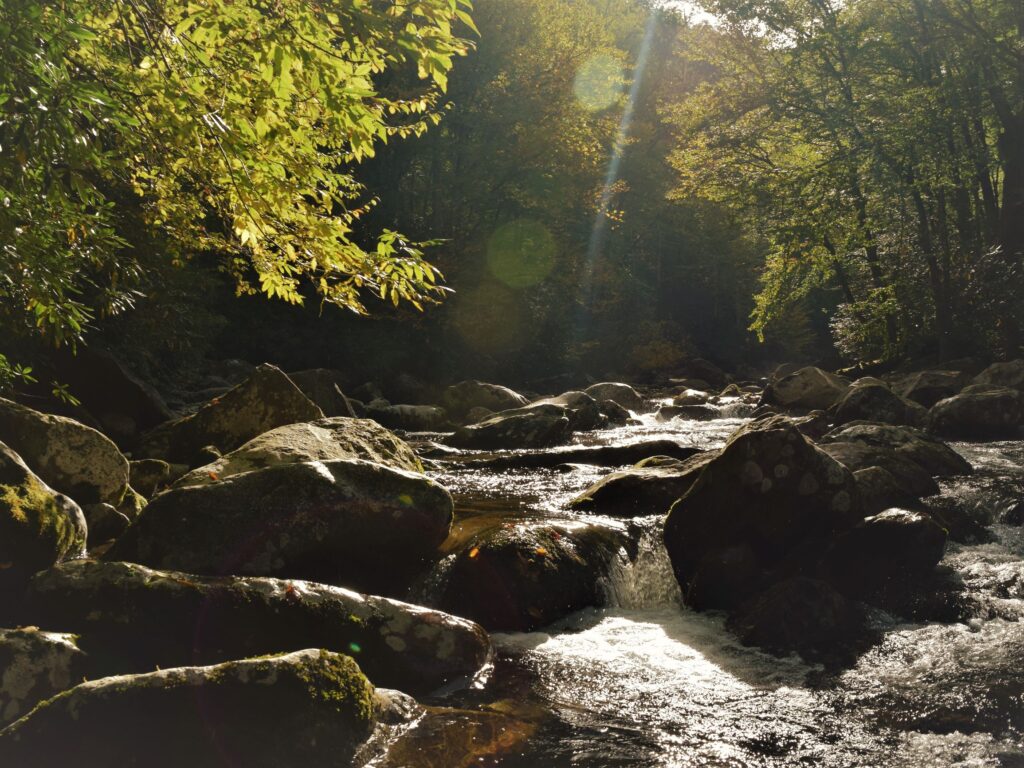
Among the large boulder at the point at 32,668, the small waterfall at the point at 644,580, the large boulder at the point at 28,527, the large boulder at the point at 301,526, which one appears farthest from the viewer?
the small waterfall at the point at 644,580

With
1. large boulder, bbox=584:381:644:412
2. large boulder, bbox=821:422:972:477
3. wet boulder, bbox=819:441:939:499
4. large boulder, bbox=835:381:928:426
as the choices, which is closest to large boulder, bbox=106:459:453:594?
wet boulder, bbox=819:441:939:499

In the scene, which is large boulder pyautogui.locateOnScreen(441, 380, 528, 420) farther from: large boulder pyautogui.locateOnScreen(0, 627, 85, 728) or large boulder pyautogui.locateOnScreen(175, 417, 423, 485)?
large boulder pyautogui.locateOnScreen(0, 627, 85, 728)

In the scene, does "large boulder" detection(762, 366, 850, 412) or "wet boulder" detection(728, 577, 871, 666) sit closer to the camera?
"wet boulder" detection(728, 577, 871, 666)

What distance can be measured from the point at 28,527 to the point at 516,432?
9.64m

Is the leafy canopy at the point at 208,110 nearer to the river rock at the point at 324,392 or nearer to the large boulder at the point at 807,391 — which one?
the river rock at the point at 324,392

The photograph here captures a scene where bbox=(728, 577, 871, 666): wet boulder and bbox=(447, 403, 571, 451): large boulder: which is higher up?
bbox=(728, 577, 871, 666): wet boulder

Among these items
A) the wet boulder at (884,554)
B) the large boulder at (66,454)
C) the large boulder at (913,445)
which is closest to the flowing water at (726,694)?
the wet boulder at (884,554)

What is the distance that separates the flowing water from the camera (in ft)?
13.5

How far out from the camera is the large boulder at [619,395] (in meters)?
23.4

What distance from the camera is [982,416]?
13.8 m

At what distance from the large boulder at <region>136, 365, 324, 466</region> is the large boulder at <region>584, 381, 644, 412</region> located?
13483 millimetres

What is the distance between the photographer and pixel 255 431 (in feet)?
34.8

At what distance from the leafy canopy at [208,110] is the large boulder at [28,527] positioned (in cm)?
111

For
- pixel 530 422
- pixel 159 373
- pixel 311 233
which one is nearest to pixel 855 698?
pixel 311 233
